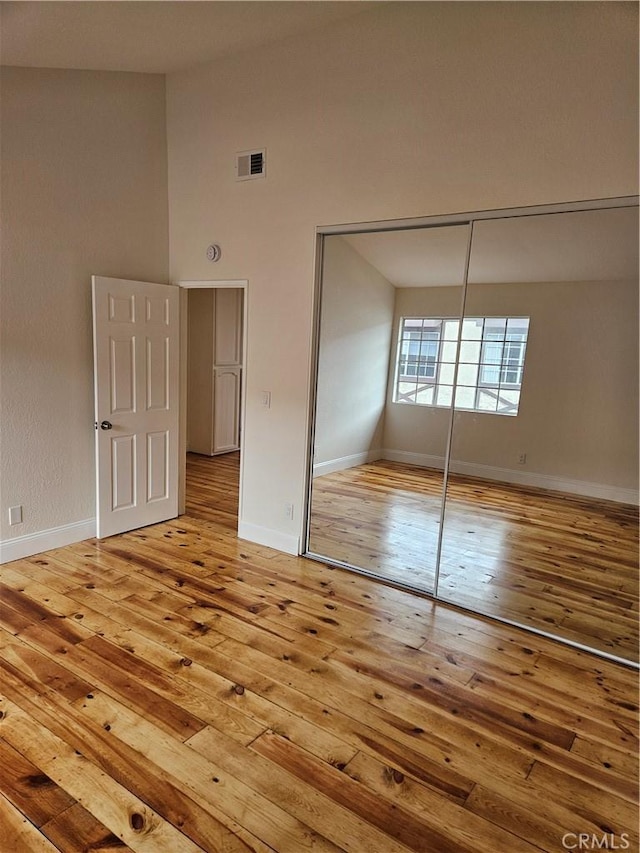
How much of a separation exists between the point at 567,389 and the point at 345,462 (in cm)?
162

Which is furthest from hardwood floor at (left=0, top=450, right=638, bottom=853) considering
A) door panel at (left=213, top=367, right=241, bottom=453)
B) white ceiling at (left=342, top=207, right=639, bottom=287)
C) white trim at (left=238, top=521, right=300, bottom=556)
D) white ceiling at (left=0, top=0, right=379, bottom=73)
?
door panel at (left=213, top=367, right=241, bottom=453)

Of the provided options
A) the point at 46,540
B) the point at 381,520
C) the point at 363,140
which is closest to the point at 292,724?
the point at 381,520

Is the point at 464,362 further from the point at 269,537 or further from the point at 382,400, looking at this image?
the point at 269,537

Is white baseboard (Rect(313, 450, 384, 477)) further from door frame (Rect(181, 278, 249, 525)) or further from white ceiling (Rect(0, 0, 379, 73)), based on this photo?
white ceiling (Rect(0, 0, 379, 73))

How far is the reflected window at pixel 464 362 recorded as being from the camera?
10.3 feet

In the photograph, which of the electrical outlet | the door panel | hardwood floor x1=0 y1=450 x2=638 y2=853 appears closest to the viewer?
hardwood floor x1=0 y1=450 x2=638 y2=853

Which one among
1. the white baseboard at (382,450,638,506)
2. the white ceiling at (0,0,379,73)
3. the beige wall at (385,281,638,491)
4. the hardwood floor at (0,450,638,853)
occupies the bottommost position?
the hardwood floor at (0,450,638,853)

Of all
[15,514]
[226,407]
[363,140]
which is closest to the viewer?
[363,140]

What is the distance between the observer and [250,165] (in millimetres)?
3918

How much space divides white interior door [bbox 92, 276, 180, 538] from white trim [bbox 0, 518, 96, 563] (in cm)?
11

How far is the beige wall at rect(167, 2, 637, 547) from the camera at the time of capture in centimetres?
267

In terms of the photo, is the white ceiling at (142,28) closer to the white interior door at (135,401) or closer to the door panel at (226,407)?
the white interior door at (135,401)

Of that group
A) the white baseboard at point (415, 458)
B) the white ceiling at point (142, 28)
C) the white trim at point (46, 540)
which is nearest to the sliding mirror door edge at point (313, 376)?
the white baseboard at point (415, 458)

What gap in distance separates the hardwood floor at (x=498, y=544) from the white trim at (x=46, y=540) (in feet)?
5.90
